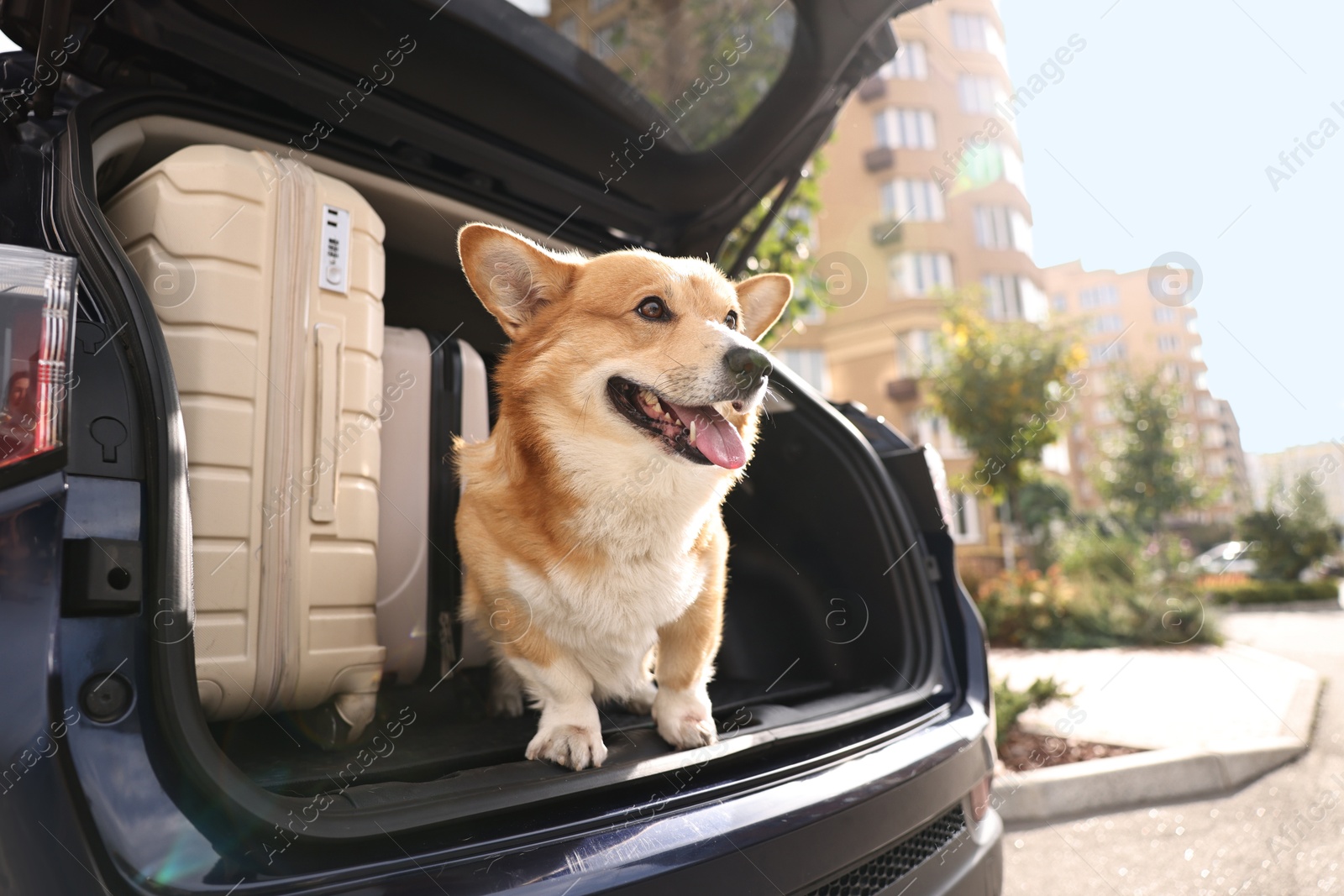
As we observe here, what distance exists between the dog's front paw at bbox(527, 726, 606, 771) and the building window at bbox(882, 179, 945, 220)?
26.7 metres

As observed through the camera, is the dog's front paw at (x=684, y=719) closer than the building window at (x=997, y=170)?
Yes

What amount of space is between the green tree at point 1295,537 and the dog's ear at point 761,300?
2243cm

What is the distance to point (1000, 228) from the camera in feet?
90.9

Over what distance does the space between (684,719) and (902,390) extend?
81.6ft

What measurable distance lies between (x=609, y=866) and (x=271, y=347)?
1300mm

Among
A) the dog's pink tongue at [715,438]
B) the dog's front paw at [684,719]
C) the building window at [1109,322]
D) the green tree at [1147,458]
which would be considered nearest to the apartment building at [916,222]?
the green tree at [1147,458]

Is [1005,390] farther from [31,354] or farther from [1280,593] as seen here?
[31,354]

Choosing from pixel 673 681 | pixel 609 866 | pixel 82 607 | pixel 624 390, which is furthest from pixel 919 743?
pixel 82 607

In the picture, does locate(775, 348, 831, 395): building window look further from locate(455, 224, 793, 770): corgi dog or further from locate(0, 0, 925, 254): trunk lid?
locate(455, 224, 793, 770): corgi dog

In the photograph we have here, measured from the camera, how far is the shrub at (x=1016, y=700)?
13.6 feet

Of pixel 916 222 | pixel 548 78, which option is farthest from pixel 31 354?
pixel 916 222

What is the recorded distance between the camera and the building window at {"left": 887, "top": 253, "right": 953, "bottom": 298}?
25312 millimetres

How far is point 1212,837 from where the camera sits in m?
2.83

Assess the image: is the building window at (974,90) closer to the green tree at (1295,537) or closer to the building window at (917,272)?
the building window at (917,272)
